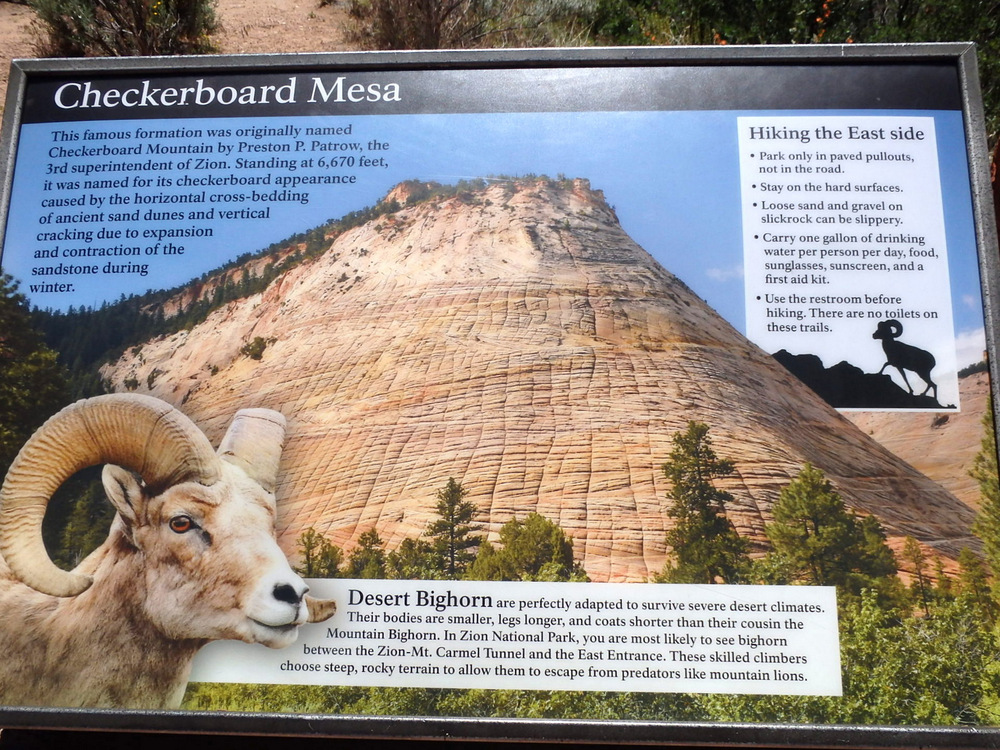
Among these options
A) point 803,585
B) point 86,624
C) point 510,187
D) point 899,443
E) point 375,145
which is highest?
point 375,145

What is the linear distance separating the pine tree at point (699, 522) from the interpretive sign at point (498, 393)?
2 cm

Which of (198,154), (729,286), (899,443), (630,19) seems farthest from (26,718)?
(630,19)

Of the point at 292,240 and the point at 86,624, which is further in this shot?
the point at 292,240

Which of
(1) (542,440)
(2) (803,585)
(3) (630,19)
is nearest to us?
(2) (803,585)

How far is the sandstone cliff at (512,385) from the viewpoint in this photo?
3264 millimetres

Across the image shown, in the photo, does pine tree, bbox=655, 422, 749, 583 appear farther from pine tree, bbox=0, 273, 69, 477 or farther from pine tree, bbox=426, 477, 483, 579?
pine tree, bbox=0, 273, 69, 477

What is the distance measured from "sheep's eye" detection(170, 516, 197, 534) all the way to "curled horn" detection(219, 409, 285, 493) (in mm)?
315

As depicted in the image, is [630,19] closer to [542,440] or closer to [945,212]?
[945,212]

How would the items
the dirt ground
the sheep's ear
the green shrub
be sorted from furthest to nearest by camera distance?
the dirt ground < the green shrub < the sheep's ear

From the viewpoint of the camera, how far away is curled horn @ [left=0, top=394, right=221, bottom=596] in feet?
11.0

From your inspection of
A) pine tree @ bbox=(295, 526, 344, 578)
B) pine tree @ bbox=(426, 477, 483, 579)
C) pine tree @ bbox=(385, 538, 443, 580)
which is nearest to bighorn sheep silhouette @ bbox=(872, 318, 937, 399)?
pine tree @ bbox=(426, 477, 483, 579)

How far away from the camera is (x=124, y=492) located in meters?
3.37

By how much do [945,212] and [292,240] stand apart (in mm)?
3215

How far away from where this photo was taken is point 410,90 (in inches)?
149
